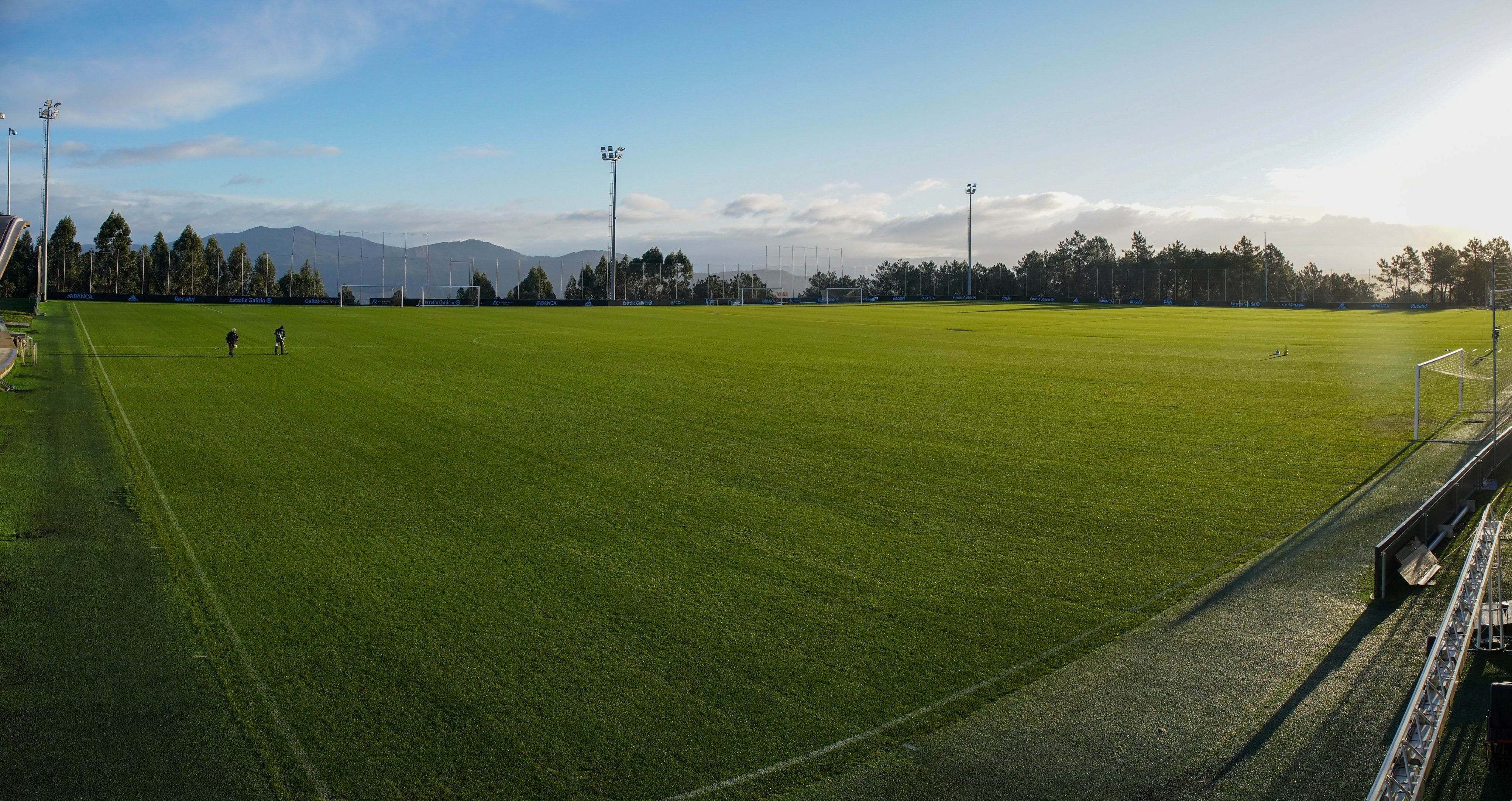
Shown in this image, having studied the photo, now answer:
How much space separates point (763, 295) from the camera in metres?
98.8

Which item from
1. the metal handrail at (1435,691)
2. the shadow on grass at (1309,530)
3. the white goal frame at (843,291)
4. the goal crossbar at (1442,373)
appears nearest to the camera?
the metal handrail at (1435,691)

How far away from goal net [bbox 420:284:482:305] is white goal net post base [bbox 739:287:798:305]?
27246 mm

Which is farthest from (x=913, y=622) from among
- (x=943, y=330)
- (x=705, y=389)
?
(x=943, y=330)

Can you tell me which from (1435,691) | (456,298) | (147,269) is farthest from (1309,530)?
(147,269)

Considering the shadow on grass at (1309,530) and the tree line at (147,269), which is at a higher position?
the tree line at (147,269)

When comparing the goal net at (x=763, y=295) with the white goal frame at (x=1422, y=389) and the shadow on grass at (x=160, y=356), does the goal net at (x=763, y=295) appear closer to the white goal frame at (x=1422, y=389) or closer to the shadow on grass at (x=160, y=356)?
the shadow on grass at (x=160, y=356)

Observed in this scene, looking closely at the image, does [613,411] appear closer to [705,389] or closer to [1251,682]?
[705,389]

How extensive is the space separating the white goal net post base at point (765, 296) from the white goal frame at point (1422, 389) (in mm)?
75377

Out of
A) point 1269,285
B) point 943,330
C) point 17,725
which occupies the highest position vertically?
point 1269,285

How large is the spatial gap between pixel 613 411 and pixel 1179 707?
14444 mm

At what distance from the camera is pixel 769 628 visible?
7621mm

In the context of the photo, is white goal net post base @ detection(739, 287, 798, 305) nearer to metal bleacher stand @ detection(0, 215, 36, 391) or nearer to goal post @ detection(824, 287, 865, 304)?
goal post @ detection(824, 287, 865, 304)

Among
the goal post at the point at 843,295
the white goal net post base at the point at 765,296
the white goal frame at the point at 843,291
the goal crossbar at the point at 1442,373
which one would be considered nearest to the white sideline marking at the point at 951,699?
the goal crossbar at the point at 1442,373

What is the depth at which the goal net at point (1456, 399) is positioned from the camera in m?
16.1
